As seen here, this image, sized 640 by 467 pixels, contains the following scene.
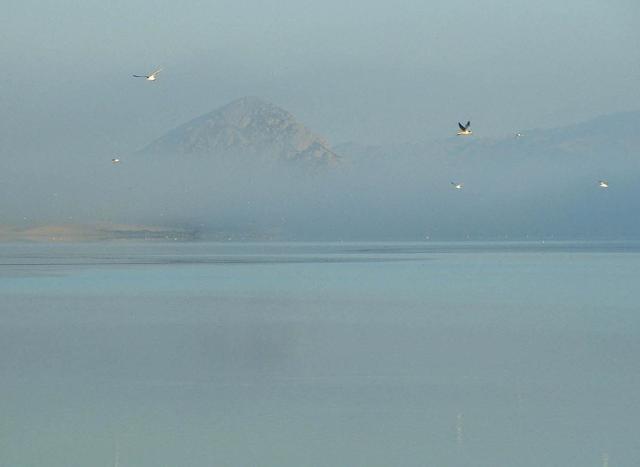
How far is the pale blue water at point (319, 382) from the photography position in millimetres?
21625

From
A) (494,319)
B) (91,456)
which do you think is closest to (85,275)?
(494,319)

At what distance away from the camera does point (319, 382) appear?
99.8 ft

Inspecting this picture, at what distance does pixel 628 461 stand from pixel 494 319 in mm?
32055

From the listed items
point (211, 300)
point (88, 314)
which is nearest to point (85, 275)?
point (211, 300)

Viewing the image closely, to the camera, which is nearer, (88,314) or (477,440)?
(477,440)

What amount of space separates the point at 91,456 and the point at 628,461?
9.86m

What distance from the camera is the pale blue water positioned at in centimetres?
2162

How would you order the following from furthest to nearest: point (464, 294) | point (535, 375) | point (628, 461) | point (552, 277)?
point (552, 277) → point (464, 294) → point (535, 375) → point (628, 461)

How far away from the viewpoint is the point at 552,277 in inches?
3848

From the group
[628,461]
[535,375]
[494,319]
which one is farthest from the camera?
[494,319]

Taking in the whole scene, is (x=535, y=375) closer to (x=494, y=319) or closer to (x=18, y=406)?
(x=18, y=406)

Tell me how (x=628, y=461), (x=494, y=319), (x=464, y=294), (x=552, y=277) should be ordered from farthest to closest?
1. (x=552, y=277)
2. (x=464, y=294)
3. (x=494, y=319)
4. (x=628, y=461)

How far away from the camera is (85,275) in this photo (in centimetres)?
10119

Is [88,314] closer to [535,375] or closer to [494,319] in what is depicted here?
[494,319]
